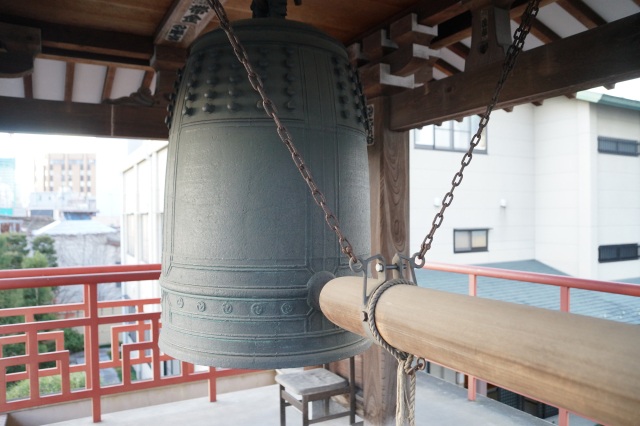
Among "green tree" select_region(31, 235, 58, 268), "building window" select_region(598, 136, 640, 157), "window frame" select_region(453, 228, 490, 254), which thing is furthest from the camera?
"green tree" select_region(31, 235, 58, 268)

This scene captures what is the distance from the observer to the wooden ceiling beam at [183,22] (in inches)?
100

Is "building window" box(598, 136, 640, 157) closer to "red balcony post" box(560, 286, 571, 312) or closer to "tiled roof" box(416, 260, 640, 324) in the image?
"tiled roof" box(416, 260, 640, 324)

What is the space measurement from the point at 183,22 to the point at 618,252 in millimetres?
10665

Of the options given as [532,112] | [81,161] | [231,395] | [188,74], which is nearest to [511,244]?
[532,112]

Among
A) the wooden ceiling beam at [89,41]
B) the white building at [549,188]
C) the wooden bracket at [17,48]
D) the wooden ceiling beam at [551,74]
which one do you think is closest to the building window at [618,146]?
the white building at [549,188]

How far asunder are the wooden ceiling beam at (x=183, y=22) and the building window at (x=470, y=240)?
7.52m

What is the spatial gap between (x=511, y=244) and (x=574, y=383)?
10358 mm

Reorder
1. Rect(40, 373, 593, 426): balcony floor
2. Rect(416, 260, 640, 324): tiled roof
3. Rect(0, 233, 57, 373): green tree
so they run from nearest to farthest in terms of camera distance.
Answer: Rect(40, 373, 593, 426): balcony floor → Rect(416, 260, 640, 324): tiled roof → Rect(0, 233, 57, 373): green tree

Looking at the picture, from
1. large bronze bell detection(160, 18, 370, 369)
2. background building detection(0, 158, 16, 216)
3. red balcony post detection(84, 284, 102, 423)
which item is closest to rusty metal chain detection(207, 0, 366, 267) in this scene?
Result: large bronze bell detection(160, 18, 370, 369)

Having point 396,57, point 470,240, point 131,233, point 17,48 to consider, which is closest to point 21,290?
point 131,233

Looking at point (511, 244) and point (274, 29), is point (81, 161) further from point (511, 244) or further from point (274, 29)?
point (274, 29)

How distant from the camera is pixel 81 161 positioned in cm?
4950

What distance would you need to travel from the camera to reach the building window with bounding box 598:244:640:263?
10.4m

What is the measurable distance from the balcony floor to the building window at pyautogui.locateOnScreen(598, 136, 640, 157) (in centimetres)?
785
